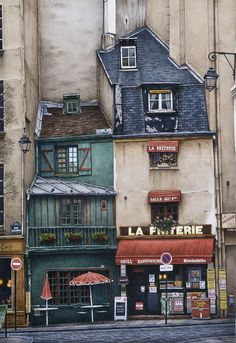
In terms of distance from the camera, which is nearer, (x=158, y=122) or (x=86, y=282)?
(x=86, y=282)

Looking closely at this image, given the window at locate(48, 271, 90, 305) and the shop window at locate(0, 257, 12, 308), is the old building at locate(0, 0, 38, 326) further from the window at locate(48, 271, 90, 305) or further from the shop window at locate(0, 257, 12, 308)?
the window at locate(48, 271, 90, 305)

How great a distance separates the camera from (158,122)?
39500 millimetres

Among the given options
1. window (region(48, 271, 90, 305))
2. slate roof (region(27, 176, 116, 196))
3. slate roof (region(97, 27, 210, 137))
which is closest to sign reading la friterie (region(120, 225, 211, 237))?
slate roof (region(27, 176, 116, 196))

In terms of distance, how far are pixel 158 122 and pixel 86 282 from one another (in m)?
8.59

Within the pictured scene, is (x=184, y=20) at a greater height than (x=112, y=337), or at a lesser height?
greater

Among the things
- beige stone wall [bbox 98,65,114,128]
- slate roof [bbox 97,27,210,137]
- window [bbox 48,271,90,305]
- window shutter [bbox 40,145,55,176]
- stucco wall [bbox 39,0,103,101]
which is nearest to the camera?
window [bbox 48,271,90,305]

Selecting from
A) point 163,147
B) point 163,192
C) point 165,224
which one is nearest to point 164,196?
point 163,192

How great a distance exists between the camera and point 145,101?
131 ft

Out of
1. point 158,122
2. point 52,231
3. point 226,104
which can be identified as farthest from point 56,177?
point 226,104

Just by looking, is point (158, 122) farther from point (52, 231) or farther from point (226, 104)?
point (52, 231)

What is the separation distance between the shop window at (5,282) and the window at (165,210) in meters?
7.08

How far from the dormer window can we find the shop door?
9.38 metres

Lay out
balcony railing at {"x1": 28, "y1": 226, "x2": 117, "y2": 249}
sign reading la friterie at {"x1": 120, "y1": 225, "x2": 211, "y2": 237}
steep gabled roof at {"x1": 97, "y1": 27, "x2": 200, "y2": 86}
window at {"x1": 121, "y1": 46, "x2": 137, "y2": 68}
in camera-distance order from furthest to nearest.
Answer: window at {"x1": 121, "y1": 46, "x2": 137, "y2": 68} → steep gabled roof at {"x1": 97, "y1": 27, "x2": 200, "y2": 86} → sign reading la friterie at {"x1": 120, "y1": 225, "x2": 211, "y2": 237} → balcony railing at {"x1": 28, "y1": 226, "x2": 117, "y2": 249}

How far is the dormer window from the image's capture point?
42.5 meters
